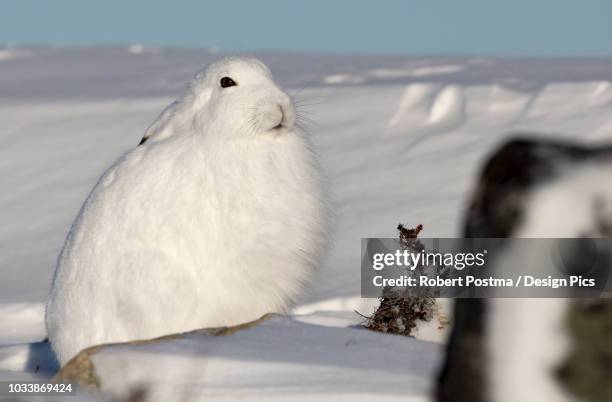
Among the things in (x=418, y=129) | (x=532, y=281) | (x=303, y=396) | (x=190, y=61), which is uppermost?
(x=190, y=61)

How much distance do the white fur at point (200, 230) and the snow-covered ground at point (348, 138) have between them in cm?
186

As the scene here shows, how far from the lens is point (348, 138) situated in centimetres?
1047

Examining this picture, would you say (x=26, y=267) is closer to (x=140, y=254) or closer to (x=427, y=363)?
(x=140, y=254)

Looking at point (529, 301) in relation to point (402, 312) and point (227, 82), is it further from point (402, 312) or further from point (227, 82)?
point (402, 312)

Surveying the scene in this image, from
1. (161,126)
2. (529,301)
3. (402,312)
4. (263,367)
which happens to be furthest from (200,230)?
(529,301)

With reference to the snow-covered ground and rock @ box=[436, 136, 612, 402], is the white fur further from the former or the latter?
rock @ box=[436, 136, 612, 402]

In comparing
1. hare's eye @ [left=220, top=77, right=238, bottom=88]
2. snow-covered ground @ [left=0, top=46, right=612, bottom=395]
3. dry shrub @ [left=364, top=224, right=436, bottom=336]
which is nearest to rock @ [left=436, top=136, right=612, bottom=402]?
hare's eye @ [left=220, top=77, right=238, bottom=88]

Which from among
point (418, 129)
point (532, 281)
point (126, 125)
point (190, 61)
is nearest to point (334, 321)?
point (532, 281)

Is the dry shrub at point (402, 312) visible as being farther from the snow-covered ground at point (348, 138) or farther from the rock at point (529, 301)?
the rock at point (529, 301)

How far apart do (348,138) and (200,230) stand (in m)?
6.52

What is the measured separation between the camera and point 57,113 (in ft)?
38.2

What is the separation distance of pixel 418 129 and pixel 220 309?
6594mm

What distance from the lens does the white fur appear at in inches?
158

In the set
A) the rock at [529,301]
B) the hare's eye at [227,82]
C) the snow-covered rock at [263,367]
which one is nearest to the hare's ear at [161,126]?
the hare's eye at [227,82]
